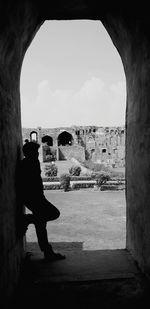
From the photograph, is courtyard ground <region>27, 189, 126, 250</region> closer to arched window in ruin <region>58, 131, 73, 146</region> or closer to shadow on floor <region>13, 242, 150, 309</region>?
shadow on floor <region>13, 242, 150, 309</region>

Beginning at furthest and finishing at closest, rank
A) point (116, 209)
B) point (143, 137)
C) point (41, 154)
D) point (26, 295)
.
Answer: point (41, 154), point (116, 209), point (143, 137), point (26, 295)

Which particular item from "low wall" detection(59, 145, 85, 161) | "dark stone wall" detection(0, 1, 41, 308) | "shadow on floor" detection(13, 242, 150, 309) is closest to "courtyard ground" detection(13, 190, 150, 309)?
"shadow on floor" detection(13, 242, 150, 309)

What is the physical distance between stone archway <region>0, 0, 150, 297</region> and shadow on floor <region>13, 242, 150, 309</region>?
0.21 meters

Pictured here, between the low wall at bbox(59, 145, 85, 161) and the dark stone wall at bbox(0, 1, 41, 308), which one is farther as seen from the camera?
the low wall at bbox(59, 145, 85, 161)

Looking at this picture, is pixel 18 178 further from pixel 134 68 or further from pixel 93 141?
pixel 93 141

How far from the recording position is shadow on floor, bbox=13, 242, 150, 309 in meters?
2.99

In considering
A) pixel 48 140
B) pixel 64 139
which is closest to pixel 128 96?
pixel 48 140

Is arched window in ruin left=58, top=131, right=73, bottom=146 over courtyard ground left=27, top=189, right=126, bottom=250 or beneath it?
over

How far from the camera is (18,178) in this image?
3.62 m

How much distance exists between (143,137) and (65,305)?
7.07 feet

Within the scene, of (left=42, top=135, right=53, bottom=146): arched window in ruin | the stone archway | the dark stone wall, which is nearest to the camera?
the dark stone wall

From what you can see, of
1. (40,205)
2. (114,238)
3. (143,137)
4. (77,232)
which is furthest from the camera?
(77,232)

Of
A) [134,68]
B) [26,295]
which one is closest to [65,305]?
[26,295]

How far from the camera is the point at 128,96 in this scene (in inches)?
174
